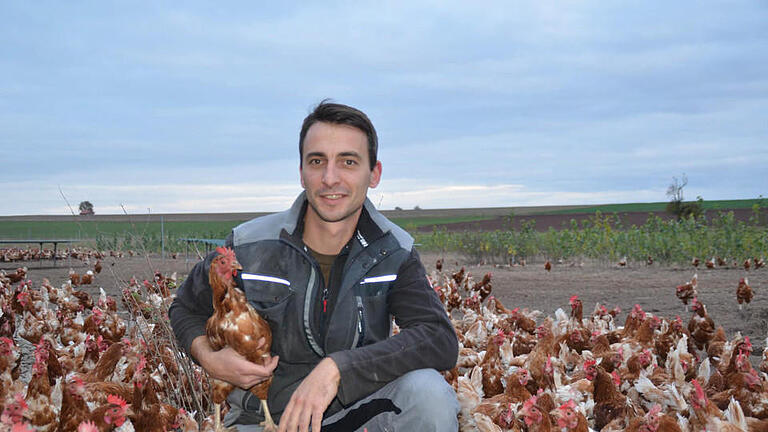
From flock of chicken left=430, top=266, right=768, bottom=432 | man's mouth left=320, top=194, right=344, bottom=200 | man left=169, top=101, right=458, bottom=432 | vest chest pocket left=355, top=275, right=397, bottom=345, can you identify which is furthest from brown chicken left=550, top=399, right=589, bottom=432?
man's mouth left=320, top=194, right=344, bottom=200

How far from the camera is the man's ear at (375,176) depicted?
292cm

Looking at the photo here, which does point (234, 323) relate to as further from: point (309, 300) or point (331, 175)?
point (331, 175)

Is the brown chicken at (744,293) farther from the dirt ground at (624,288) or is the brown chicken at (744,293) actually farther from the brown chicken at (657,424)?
the brown chicken at (657,424)

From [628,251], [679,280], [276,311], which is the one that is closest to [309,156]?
[276,311]

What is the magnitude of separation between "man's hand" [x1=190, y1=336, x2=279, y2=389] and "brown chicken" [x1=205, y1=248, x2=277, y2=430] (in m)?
0.03

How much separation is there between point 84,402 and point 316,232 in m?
1.73

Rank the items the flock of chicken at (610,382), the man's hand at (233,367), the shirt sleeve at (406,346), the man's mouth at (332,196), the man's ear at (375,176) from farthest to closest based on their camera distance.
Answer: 1. the flock of chicken at (610,382)
2. the man's ear at (375,176)
3. the man's mouth at (332,196)
4. the man's hand at (233,367)
5. the shirt sleeve at (406,346)

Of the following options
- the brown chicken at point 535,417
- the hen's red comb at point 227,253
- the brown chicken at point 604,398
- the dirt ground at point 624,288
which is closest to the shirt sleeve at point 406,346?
the hen's red comb at point 227,253

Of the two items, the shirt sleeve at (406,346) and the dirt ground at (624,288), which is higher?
the shirt sleeve at (406,346)

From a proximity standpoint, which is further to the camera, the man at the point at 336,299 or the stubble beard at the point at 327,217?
the stubble beard at the point at 327,217

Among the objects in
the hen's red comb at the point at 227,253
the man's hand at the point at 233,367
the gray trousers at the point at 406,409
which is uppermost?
the hen's red comb at the point at 227,253

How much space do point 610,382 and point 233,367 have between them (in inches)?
118

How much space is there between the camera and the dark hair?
272cm

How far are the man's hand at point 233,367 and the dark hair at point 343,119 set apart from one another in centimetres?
100
